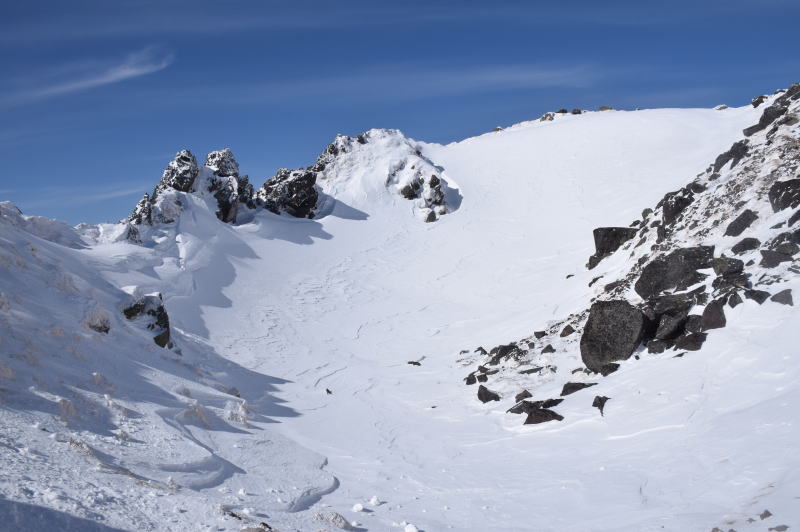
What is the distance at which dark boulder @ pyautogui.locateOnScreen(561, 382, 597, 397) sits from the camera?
12.0 m

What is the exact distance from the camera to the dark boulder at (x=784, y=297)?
1020 centimetres

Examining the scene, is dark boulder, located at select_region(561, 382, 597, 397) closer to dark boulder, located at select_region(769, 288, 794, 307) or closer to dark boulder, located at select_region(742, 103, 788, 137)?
dark boulder, located at select_region(769, 288, 794, 307)

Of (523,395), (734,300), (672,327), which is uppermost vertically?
(734,300)

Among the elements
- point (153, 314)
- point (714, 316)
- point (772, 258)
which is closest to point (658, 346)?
point (714, 316)

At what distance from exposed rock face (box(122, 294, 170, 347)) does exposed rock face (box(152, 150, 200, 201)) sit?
19.2 m

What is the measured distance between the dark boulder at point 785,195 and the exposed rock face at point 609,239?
23.0 ft

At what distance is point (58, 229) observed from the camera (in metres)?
23.3

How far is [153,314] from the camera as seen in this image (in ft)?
52.2

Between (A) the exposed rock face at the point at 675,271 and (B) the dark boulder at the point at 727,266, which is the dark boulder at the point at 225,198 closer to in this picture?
(A) the exposed rock face at the point at 675,271

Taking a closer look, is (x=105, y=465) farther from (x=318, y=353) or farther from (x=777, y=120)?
(x=777, y=120)

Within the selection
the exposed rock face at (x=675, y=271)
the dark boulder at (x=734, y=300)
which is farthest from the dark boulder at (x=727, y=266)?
the dark boulder at (x=734, y=300)

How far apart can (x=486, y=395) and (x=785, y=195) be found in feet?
25.9

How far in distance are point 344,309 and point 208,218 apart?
35.5 ft

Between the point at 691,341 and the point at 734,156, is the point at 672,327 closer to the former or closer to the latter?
the point at 691,341
